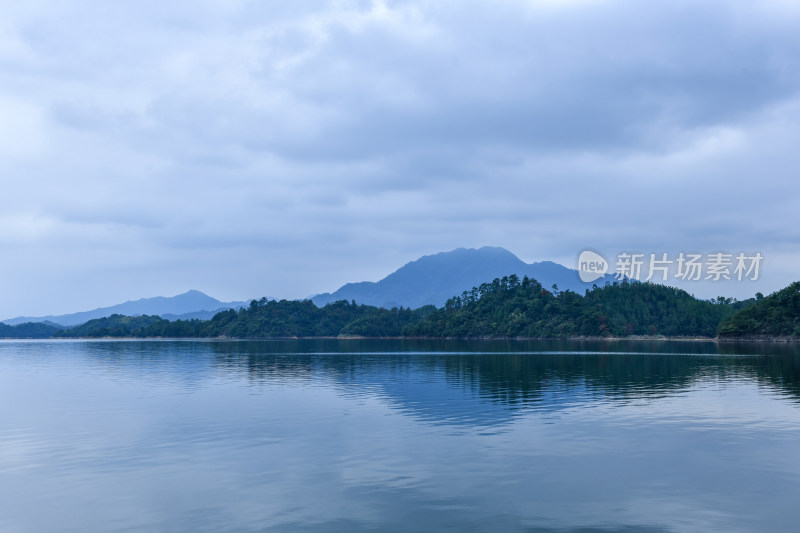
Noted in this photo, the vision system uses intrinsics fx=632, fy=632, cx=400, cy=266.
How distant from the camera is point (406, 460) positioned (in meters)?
34.0

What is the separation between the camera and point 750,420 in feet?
152

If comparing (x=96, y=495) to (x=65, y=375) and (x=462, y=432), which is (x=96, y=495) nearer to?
(x=462, y=432)

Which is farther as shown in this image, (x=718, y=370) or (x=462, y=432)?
(x=718, y=370)

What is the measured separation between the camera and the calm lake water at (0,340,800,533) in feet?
80.6

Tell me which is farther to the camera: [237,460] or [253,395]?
[253,395]

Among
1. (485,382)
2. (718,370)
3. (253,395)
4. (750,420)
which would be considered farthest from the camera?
(718,370)

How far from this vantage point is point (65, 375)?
99.1 m

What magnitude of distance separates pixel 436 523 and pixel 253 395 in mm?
46603

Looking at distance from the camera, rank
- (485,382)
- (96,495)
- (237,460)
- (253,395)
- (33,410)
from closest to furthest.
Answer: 1. (96,495)
2. (237,460)
3. (33,410)
4. (253,395)
5. (485,382)

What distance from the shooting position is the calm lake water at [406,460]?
24.6 meters

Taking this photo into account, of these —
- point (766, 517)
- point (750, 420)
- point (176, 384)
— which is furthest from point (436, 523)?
point (176, 384)

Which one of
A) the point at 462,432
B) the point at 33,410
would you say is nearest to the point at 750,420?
the point at 462,432

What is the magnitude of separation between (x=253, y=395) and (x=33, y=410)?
790 inches

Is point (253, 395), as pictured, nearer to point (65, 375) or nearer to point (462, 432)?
point (462, 432)
